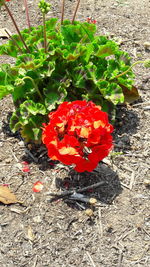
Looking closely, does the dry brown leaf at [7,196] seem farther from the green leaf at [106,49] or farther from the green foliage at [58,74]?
the green leaf at [106,49]

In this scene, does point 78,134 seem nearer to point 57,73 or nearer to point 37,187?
point 37,187

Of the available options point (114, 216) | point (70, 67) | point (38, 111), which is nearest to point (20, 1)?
point (70, 67)

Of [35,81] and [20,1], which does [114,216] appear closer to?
[35,81]

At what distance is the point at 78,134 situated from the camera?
2473 millimetres

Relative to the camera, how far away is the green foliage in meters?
2.99

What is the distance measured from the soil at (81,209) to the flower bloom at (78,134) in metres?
0.34

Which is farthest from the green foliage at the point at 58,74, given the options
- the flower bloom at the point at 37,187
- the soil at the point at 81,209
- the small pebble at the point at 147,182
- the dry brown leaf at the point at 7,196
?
the small pebble at the point at 147,182

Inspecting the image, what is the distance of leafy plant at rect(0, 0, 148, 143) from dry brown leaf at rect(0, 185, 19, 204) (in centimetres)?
46

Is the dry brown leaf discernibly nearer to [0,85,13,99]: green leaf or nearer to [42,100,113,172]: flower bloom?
[42,100,113,172]: flower bloom

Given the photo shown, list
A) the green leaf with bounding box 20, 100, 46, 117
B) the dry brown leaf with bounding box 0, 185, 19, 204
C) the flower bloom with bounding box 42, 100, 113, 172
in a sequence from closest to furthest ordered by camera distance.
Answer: the flower bloom with bounding box 42, 100, 113, 172 < the dry brown leaf with bounding box 0, 185, 19, 204 < the green leaf with bounding box 20, 100, 46, 117

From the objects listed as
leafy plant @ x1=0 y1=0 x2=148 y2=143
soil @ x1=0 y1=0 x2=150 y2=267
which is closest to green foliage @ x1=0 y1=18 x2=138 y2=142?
leafy plant @ x1=0 y1=0 x2=148 y2=143

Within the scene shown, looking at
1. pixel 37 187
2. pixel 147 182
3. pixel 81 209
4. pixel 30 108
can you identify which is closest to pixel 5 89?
pixel 30 108

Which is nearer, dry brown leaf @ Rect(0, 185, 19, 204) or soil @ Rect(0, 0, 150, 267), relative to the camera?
soil @ Rect(0, 0, 150, 267)

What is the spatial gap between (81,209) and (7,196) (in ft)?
1.75
